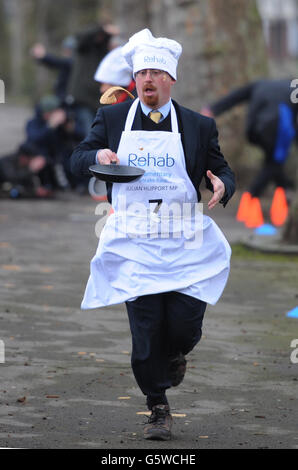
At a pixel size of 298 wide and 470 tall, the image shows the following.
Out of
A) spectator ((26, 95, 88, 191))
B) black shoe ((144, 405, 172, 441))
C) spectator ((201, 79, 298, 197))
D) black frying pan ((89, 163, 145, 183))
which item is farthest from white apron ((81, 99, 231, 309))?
spectator ((26, 95, 88, 191))

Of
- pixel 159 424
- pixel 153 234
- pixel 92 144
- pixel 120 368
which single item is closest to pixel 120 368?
pixel 120 368

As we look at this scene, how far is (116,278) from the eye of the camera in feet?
20.9

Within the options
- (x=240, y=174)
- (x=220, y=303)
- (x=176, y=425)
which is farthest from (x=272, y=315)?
(x=240, y=174)

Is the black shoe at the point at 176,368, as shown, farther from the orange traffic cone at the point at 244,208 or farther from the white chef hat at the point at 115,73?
the orange traffic cone at the point at 244,208

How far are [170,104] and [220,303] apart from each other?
4.02 m

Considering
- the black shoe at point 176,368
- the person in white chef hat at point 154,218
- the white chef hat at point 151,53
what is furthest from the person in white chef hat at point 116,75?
the black shoe at point 176,368

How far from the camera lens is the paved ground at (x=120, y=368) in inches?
250

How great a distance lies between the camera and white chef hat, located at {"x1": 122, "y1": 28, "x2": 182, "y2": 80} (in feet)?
20.7

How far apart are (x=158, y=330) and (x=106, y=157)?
2.87 ft

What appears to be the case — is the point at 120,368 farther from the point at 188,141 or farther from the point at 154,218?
the point at 188,141

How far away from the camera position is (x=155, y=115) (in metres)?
6.36

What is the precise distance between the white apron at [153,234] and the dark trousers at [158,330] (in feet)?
0.24

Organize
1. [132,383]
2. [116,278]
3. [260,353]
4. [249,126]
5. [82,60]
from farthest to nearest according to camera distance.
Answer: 1. [82,60]
2. [249,126]
3. [260,353]
4. [132,383]
5. [116,278]

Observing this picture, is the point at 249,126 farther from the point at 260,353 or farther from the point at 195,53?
the point at 260,353
